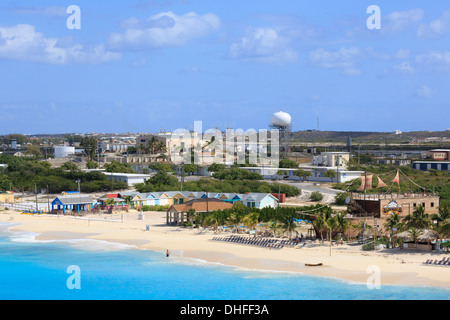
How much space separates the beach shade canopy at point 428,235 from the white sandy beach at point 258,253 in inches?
34.4

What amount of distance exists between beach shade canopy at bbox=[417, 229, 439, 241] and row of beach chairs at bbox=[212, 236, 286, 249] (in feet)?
27.9

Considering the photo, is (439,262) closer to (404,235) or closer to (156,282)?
(404,235)

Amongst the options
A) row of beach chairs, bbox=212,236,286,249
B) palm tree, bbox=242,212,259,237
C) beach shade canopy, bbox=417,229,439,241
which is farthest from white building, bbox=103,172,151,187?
beach shade canopy, bbox=417,229,439,241

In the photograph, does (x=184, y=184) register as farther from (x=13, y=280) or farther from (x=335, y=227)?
(x=13, y=280)

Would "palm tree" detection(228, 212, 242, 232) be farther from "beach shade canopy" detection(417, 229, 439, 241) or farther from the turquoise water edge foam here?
"beach shade canopy" detection(417, 229, 439, 241)

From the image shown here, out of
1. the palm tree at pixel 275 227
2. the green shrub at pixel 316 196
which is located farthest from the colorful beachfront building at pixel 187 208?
the green shrub at pixel 316 196

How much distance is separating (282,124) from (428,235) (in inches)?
3254

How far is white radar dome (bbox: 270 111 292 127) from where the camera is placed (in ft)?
380

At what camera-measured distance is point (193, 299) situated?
91.6 feet

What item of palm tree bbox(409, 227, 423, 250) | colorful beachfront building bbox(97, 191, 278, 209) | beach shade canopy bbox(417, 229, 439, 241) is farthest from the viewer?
colorful beachfront building bbox(97, 191, 278, 209)

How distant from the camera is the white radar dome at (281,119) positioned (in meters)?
116

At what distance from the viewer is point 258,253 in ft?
122

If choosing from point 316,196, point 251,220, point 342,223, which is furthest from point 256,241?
point 316,196
